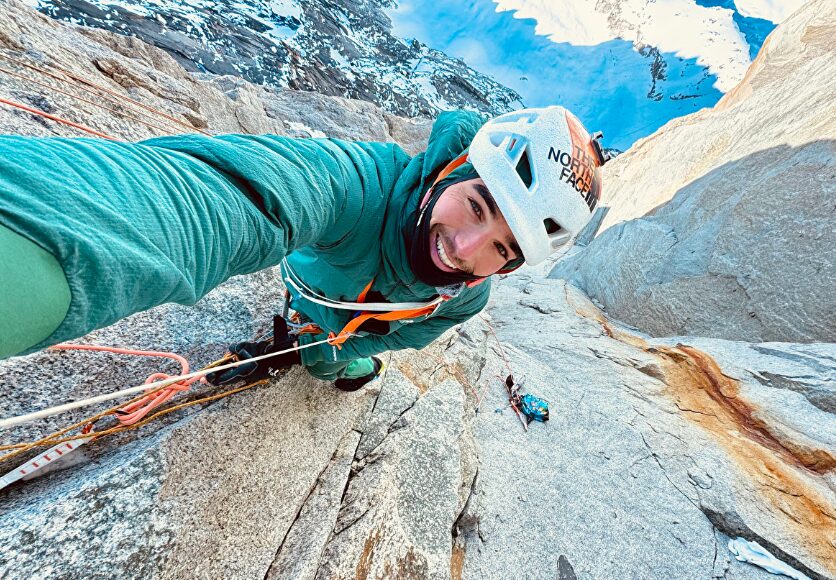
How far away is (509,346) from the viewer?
716 centimetres

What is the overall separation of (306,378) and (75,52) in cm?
558

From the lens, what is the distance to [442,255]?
5.39 ft

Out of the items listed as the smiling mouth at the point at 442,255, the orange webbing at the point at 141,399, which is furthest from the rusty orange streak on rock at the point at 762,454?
the orange webbing at the point at 141,399

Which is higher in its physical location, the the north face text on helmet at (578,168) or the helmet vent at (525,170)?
the the north face text on helmet at (578,168)

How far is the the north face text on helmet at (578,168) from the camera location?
5.89ft

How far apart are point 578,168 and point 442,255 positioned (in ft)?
2.87

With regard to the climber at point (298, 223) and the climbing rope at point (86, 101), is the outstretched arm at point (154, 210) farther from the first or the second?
the climbing rope at point (86, 101)

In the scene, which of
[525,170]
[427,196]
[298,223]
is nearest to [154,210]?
[298,223]

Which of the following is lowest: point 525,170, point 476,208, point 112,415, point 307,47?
point 112,415

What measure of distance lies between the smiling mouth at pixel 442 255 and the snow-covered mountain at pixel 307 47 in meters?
65.8

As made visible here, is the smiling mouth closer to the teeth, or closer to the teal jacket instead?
the teeth

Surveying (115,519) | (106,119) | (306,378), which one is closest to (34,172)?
(115,519)

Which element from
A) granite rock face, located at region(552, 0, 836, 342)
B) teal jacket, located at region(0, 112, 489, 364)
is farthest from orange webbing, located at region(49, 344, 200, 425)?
granite rock face, located at region(552, 0, 836, 342)

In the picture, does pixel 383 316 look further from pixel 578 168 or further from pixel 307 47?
pixel 307 47
